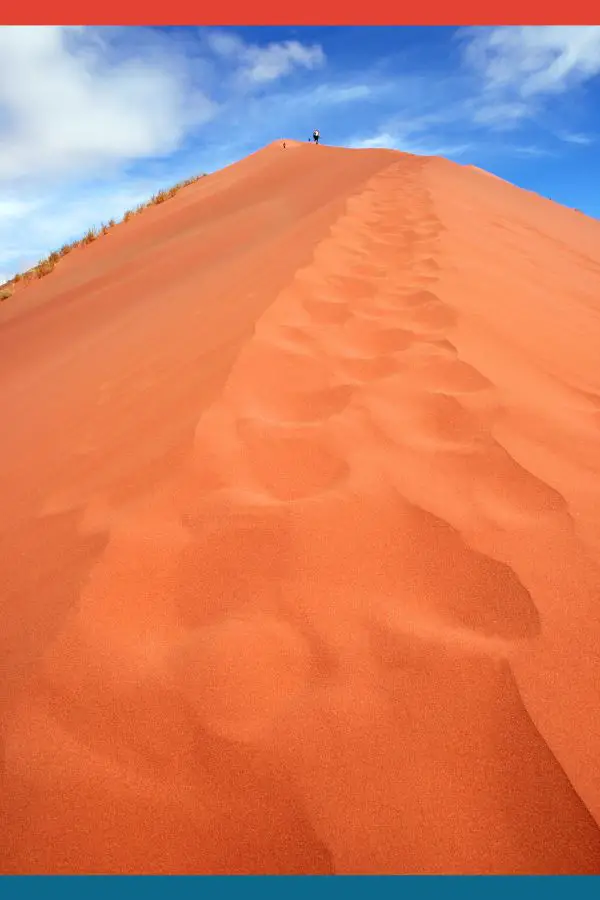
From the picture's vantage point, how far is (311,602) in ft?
3.97

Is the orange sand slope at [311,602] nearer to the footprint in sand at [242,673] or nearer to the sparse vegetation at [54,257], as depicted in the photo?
the footprint in sand at [242,673]

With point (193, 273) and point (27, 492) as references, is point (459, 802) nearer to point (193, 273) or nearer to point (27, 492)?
point (27, 492)

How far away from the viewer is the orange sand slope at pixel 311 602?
87 cm

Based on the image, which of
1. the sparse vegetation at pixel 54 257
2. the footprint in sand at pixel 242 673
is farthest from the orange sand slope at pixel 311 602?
the sparse vegetation at pixel 54 257

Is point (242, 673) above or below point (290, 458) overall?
below

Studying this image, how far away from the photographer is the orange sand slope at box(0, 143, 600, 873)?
874mm

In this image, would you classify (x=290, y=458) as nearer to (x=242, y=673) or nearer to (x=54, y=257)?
(x=242, y=673)

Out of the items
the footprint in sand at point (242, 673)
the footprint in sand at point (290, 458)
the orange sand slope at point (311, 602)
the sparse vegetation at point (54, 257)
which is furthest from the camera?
the sparse vegetation at point (54, 257)

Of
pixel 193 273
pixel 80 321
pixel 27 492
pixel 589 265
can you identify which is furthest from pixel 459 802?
pixel 589 265

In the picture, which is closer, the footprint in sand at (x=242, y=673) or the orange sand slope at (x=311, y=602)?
the orange sand slope at (x=311, y=602)

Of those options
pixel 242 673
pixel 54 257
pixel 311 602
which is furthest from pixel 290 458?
pixel 54 257

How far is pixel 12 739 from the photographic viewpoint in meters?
0.99

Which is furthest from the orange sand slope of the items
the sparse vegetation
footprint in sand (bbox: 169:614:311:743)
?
the sparse vegetation

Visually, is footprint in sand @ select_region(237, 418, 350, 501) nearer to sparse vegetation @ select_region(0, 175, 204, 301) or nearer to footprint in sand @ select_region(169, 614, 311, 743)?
footprint in sand @ select_region(169, 614, 311, 743)
